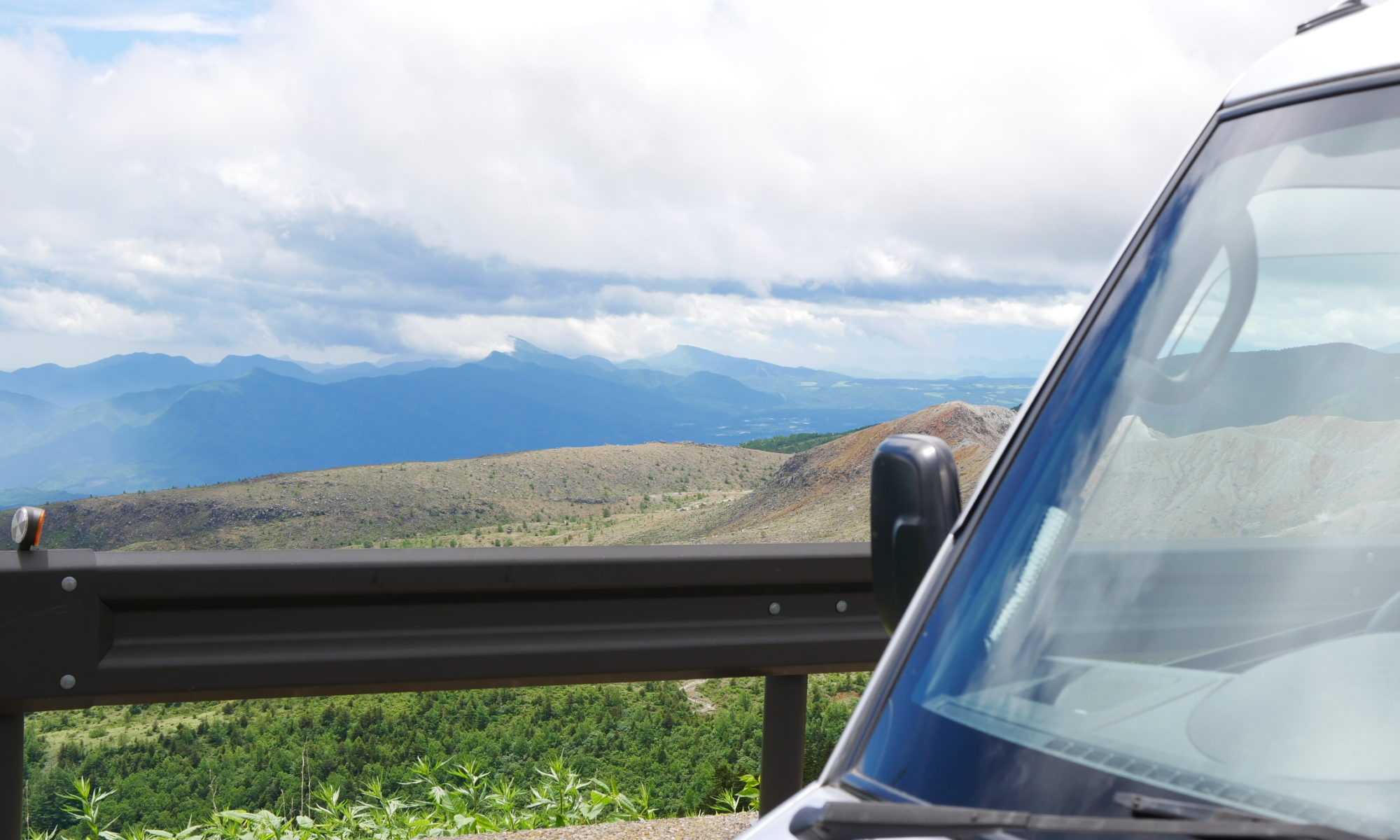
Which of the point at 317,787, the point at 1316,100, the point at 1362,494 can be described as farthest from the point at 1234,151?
the point at 317,787

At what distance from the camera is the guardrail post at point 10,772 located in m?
3.55

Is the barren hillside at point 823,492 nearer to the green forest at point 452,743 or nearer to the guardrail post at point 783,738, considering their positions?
the guardrail post at point 783,738

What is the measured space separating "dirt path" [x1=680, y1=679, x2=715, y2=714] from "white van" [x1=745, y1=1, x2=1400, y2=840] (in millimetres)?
3436

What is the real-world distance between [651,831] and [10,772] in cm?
211

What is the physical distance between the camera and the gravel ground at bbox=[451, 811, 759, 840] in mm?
4371

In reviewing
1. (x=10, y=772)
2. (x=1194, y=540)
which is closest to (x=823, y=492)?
(x=10, y=772)

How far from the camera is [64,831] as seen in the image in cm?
454

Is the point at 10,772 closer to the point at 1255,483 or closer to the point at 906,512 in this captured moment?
the point at 906,512

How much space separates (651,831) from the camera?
14.6 ft

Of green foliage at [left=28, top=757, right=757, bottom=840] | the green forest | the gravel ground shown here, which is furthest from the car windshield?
green foliage at [left=28, top=757, right=757, bottom=840]

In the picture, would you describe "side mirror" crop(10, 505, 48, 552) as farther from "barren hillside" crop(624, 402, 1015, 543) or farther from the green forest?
"barren hillside" crop(624, 402, 1015, 543)

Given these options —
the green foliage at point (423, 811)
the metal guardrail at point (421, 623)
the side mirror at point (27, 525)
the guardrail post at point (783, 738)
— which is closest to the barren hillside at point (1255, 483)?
the metal guardrail at point (421, 623)

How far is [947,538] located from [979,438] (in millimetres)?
5111

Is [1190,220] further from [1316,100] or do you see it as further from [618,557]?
[618,557]
